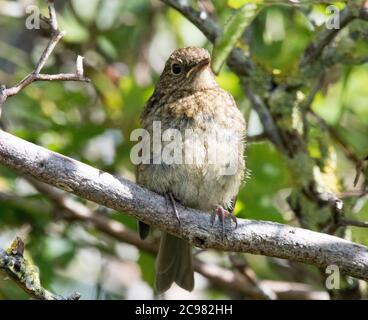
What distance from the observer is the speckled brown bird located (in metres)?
4.39

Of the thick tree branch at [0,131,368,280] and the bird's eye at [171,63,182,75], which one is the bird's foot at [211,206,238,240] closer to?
the thick tree branch at [0,131,368,280]

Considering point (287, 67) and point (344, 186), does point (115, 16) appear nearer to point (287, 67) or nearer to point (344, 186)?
point (287, 67)

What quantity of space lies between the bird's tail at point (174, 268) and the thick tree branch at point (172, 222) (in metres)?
1.15

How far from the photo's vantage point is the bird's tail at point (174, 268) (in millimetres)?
4926

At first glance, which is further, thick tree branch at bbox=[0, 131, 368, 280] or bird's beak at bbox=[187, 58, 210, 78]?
bird's beak at bbox=[187, 58, 210, 78]

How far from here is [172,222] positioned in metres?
Answer: 3.72

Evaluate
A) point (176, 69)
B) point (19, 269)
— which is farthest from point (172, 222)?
point (176, 69)

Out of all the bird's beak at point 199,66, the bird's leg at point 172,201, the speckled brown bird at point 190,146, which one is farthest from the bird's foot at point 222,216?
the bird's beak at point 199,66

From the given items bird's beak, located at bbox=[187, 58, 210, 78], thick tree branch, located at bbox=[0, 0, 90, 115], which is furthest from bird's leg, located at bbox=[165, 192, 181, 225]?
bird's beak, located at bbox=[187, 58, 210, 78]

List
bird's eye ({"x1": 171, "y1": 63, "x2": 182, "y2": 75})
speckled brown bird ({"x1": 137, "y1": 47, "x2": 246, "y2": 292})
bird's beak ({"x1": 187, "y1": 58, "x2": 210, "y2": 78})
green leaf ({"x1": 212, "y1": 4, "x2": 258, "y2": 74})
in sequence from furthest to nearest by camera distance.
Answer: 1. bird's eye ({"x1": 171, "y1": 63, "x2": 182, "y2": 75})
2. bird's beak ({"x1": 187, "y1": 58, "x2": 210, "y2": 78})
3. speckled brown bird ({"x1": 137, "y1": 47, "x2": 246, "y2": 292})
4. green leaf ({"x1": 212, "y1": 4, "x2": 258, "y2": 74})

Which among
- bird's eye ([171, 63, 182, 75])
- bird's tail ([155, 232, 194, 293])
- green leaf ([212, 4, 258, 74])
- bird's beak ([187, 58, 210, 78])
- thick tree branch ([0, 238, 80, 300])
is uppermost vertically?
bird's eye ([171, 63, 182, 75])

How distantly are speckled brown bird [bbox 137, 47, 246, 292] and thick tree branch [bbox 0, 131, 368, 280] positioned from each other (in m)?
0.34

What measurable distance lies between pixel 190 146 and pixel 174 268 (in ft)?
2.87

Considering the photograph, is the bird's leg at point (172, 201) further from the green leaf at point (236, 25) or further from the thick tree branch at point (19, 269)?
the green leaf at point (236, 25)
